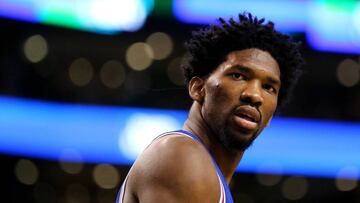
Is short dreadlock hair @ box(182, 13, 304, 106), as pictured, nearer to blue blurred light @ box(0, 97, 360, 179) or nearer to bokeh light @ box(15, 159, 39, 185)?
blue blurred light @ box(0, 97, 360, 179)

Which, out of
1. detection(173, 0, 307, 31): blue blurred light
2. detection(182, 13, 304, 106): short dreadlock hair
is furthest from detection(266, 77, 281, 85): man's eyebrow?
detection(173, 0, 307, 31): blue blurred light

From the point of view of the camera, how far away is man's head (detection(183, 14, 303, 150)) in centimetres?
374

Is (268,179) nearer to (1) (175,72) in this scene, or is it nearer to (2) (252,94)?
(1) (175,72)

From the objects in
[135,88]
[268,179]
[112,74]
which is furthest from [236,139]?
[268,179]

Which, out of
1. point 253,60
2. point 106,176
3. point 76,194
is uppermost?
point 253,60

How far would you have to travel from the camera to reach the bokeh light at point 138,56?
18219mm

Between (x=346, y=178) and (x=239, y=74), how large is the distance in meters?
13.6

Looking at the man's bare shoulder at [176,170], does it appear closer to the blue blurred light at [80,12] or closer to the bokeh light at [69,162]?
the blue blurred light at [80,12]

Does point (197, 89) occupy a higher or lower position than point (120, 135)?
higher

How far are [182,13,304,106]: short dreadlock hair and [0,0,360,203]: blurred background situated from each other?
Result: 38.3 feet

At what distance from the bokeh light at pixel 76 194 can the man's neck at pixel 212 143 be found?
1686 centimetres

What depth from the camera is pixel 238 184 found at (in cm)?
1884

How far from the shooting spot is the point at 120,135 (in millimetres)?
16156

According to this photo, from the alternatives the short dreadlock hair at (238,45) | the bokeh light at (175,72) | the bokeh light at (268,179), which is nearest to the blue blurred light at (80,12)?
the bokeh light at (175,72)
